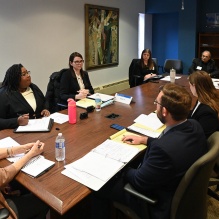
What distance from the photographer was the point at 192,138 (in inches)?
53.7

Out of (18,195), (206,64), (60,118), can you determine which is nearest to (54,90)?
(60,118)

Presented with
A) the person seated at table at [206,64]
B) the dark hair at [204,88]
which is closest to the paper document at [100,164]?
the dark hair at [204,88]

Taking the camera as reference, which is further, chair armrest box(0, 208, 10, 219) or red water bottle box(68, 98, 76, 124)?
red water bottle box(68, 98, 76, 124)

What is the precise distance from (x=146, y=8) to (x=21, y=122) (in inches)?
217

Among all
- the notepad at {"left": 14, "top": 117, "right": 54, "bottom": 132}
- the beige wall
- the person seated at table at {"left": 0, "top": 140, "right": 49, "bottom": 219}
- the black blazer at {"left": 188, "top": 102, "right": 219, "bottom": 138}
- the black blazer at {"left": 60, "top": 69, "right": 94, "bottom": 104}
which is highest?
the beige wall

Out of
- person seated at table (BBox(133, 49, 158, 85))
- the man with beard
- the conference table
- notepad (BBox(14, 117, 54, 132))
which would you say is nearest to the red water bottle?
the conference table

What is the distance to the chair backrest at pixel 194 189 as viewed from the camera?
1.21m

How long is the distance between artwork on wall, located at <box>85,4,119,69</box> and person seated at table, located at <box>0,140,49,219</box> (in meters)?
3.61

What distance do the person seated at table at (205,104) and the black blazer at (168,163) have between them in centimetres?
54

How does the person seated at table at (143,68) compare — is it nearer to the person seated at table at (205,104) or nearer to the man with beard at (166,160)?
the person seated at table at (205,104)

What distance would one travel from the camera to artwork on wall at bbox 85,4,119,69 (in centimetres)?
500

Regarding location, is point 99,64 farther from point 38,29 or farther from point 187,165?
point 187,165

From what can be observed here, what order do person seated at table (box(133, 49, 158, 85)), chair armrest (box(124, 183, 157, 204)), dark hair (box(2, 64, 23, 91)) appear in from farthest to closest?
person seated at table (box(133, 49, 158, 85)) → dark hair (box(2, 64, 23, 91)) → chair armrest (box(124, 183, 157, 204))

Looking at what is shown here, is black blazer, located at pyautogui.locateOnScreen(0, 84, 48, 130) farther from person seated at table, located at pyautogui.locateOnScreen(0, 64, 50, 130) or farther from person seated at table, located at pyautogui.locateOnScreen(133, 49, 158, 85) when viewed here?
person seated at table, located at pyautogui.locateOnScreen(133, 49, 158, 85)
